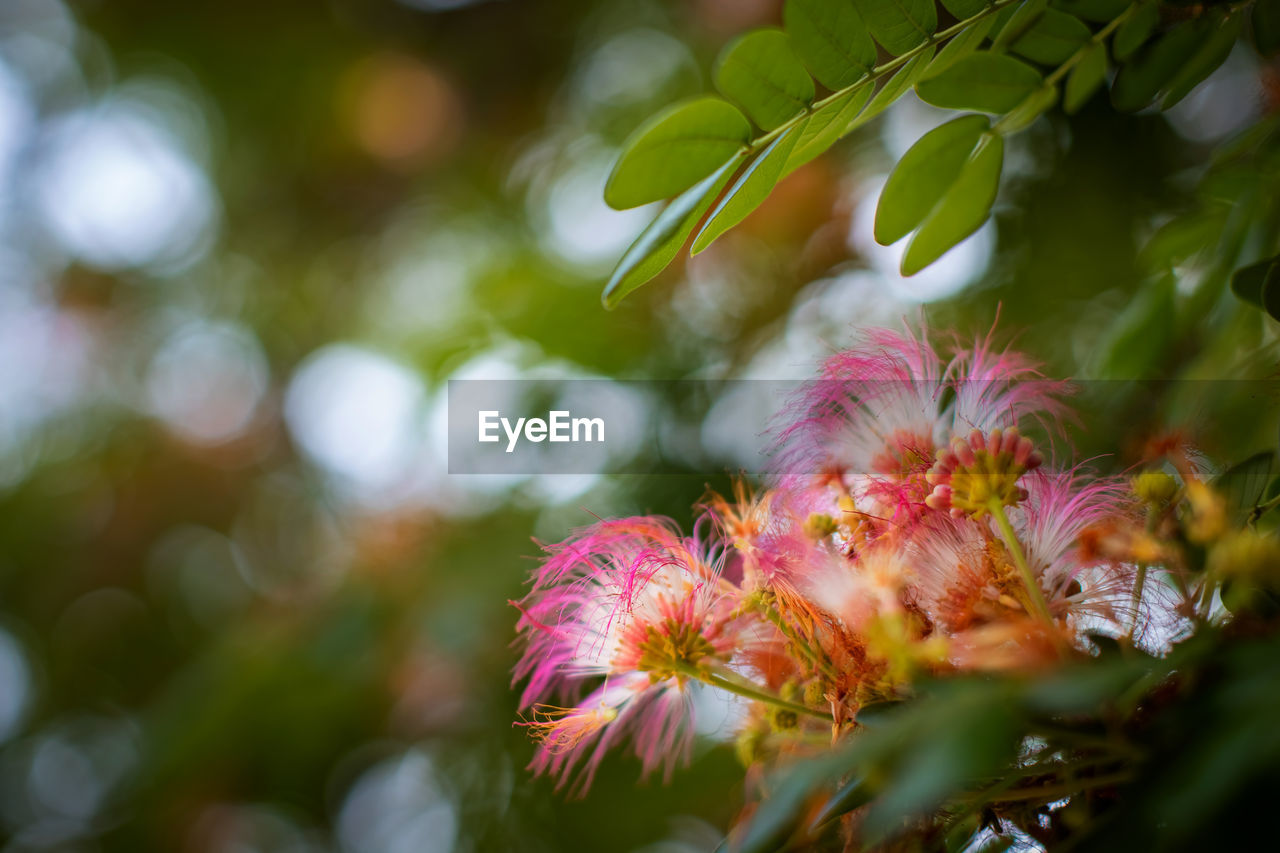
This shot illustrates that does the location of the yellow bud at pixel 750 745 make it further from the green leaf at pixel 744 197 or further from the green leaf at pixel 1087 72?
the green leaf at pixel 1087 72

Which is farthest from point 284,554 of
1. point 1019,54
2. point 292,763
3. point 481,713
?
point 1019,54

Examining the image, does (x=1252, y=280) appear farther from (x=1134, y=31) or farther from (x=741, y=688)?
(x=741, y=688)

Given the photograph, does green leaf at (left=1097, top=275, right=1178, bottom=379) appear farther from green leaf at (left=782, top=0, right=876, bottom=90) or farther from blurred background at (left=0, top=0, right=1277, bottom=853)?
green leaf at (left=782, top=0, right=876, bottom=90)

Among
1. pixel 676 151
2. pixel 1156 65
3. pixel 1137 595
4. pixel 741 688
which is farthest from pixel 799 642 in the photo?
pixel 1156 65

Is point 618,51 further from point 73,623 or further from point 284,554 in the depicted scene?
point 73,623

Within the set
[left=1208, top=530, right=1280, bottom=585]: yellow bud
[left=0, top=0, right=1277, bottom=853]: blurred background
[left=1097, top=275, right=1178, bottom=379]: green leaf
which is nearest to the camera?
[left=1208, top=530, right=1280, bottom=585]: yellow bud

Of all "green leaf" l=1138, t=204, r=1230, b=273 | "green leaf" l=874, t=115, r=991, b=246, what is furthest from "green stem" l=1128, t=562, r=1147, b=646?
"green leaf" l=1138, t=204, r=1230, b=273

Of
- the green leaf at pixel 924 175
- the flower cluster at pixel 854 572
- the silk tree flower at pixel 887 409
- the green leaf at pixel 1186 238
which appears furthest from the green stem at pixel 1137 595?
the green leaf at pixel 1186 238

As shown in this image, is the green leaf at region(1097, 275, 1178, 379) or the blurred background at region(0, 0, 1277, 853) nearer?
the green leaf at region(1097, 275, 1178, 379)
